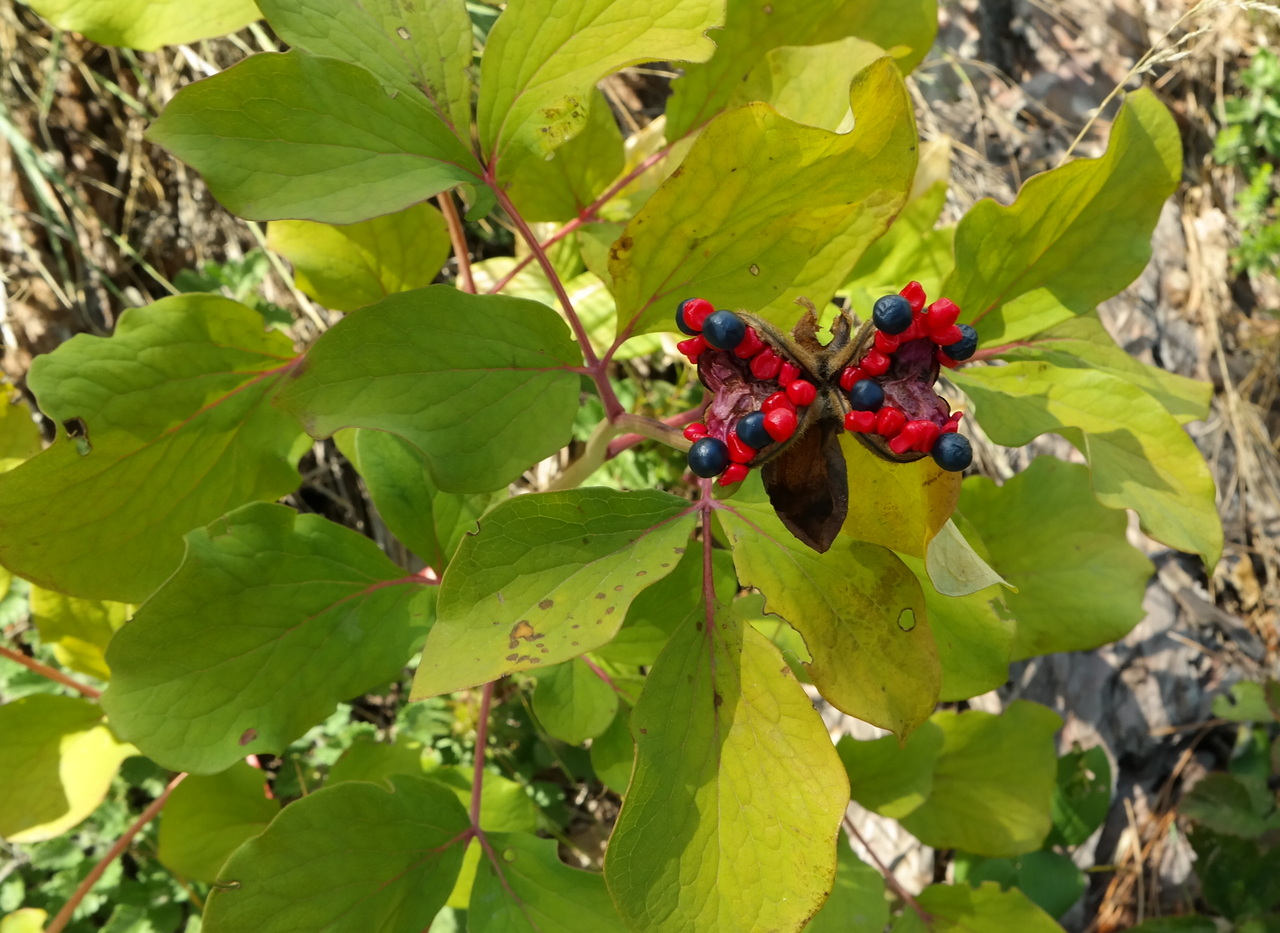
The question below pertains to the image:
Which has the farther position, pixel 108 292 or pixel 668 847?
pixel 108 292

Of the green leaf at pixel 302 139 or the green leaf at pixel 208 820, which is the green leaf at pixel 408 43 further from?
the green leaf at pixel 208 820

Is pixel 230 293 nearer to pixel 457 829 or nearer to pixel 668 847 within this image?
pixel 457 829

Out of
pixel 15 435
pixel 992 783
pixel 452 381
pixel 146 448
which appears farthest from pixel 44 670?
pixel 992 783

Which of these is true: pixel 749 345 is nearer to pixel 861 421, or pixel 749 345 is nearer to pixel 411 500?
pixel 861 421

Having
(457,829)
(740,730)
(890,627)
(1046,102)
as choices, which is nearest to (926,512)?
(890,627)

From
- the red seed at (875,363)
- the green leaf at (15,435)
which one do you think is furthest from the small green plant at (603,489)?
the green leaf at (15,435)

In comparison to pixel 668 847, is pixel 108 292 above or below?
above
